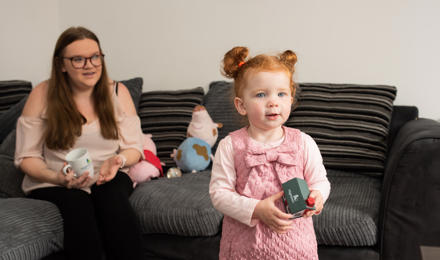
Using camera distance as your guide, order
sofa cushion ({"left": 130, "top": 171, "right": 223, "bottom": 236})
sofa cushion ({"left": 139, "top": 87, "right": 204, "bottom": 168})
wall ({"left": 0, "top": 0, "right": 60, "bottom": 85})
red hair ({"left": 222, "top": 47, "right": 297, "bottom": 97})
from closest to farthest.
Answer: red hair ({"left": 222, "top": 47, "right": 297, "bottom": 97})
sofa cushion ({"left": 130, "top": 171, "right": 223, "bottom": 236})
sofa cushion ({"left": 139, "top": 87, "right": 204, "bottom": 168})
wall ({"left": 0, "top": 0, "right": 60, "bottom": 85})

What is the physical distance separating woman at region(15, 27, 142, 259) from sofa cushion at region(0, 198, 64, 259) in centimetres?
4

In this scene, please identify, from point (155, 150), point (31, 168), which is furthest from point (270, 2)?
point (31, 168)

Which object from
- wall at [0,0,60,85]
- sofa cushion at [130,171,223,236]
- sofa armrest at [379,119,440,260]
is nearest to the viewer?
sofa armrest at [379,119,440,260]

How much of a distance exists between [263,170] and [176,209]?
767 millimetres

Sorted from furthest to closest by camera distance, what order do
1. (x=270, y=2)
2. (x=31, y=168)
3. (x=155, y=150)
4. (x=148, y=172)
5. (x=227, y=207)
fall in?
1. (x=270, y=2)
2. (x=155, y=150)
3. (x=148, y=172)
4. (x=31, y=168)
5. (x=227, y=207)

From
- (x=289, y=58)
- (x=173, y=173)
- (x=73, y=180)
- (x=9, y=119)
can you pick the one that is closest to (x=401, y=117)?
(x=173, y=173)

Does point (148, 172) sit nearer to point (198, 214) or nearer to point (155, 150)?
point (155, 150)

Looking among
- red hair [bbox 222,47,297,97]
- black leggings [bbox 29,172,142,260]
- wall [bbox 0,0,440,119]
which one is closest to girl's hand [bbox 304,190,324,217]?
red hair [bbox 222,47,297,97]

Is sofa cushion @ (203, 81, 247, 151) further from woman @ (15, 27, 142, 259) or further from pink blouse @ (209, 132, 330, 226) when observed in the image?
pink blouse @ (209, 132, 330, 226)

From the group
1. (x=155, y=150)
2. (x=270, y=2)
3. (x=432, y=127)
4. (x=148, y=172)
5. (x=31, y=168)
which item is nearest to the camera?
(x=432, y=127)

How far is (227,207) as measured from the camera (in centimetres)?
118

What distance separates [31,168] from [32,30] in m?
1.66

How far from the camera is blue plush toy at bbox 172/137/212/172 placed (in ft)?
7.70

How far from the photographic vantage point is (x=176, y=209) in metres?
1.88
